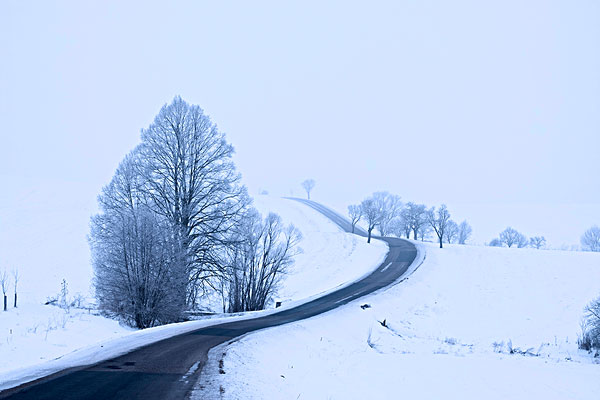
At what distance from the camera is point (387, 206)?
3558 inches

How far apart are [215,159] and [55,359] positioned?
14749 mm

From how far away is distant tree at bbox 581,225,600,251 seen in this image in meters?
78.3

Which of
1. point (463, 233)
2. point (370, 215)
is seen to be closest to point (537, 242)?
point (463, 233)


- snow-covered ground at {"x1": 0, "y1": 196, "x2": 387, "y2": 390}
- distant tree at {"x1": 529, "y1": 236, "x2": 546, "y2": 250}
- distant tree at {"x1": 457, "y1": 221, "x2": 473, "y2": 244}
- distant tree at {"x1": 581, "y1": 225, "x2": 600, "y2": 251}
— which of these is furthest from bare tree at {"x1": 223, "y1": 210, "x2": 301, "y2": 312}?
distant tree at {"x1": 581, "y1": 225, "x2": 600, "y2": 251}

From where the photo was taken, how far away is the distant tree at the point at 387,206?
8375cm

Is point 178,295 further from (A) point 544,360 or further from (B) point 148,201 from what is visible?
(A) point 544,360

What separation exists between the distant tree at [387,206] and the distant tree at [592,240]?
35.6 metres

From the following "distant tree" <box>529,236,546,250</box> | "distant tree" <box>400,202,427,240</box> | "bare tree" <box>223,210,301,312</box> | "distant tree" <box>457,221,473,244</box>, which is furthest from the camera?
"distant tree" <box>457,221,473,244</box>

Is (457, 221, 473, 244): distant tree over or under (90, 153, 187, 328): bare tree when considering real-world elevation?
over

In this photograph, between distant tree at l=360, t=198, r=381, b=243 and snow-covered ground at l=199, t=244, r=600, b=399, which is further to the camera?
distant tree at l=360, t=198, r=381, b=243

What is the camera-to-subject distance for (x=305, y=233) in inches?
2425

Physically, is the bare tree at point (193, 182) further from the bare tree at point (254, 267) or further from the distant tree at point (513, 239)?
the distant tree at point (513, 239)

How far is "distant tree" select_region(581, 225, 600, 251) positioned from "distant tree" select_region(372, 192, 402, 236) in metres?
35.6

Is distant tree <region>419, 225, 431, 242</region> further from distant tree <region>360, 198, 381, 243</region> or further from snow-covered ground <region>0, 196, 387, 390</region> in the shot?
snow-covered ground <region>0, 196, 387, 390</region>
